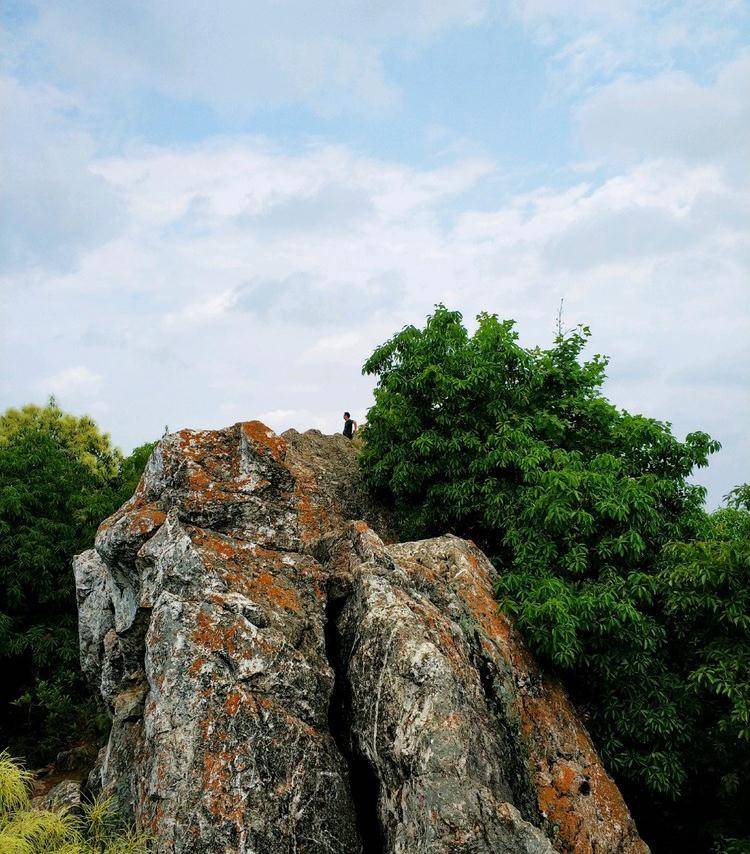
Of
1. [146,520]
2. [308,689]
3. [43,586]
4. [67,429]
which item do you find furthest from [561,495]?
[67,429]

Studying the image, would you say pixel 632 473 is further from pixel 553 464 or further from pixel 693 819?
pixel 693 819

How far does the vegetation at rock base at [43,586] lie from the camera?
22781 mm

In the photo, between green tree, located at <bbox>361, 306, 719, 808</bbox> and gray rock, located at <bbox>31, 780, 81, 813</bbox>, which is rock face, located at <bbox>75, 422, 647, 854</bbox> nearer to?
gray rock, located at <bbox>31, 780, 81, 813</bbox>

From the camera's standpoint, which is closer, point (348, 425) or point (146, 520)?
point (146, 520)

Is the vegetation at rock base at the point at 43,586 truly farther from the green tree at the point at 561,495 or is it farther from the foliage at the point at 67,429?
the green tree at the point at 561,495

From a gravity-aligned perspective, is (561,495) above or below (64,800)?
above

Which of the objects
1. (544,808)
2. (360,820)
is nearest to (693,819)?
(544,808)

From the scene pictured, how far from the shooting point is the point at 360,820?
36.6 feet

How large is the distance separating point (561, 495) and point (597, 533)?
135cm

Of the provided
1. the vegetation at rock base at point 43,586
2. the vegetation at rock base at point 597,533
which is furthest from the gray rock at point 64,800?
the vegetation at rock base at point 597,533

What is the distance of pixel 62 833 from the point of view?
36.6 ft

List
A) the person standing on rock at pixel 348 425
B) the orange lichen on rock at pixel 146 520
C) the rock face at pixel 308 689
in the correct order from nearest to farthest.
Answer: the rock face at pixel 308 689
the orange lichen on rock at pixel 146 520
the person standing on rock at pixel 348 425

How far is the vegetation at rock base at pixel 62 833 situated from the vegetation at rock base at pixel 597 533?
801cm

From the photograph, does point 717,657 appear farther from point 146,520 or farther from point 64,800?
point 64,800
